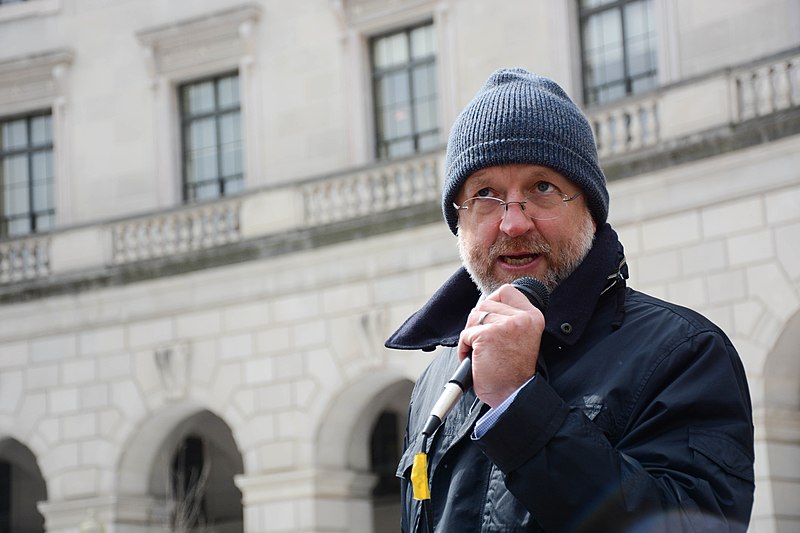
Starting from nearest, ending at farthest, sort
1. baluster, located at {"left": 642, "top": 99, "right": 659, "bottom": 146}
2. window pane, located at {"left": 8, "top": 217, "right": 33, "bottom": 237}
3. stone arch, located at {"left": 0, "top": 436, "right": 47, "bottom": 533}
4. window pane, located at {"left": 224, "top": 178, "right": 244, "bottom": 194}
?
1. baluster, located at {"left": 642, "top": 99, "right": 659, "bottom": 146}
2. window pane, located at {"left": 224, "top": 178, "right": 244, "bottom": 194}
3. window pane, located at {"left": 8, "top": 217, "right": 33, "bottom": 237}
4. stone arch, located at {"left": 0, "top": 436, "right": 47, "bottom": 533}

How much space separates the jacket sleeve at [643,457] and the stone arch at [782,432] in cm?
1419

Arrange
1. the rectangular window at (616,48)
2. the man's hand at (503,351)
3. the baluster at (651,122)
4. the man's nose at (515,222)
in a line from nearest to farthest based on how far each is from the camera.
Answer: the man's hand at (503,351), the man's nose at (515,222), the baluster at (651,122), the rectangular window at (616,48)

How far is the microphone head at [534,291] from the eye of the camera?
10.3ft

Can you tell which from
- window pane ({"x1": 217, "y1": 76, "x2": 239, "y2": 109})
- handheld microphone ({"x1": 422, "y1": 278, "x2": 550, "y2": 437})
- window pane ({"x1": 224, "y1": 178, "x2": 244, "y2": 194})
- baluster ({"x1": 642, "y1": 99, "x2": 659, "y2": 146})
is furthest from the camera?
window pane ({"x1": 217, "y1": 76, "x2": 239, "y2": 109})

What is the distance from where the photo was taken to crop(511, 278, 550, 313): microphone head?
124 inches

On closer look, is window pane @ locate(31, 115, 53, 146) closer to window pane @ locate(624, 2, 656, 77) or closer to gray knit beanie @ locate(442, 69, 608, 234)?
window pane @ locate(624, 2, 656, 77)

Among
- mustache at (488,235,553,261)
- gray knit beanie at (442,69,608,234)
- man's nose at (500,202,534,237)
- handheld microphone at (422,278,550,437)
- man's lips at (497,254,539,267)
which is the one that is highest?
gray knit beanie at (442,69,608,234)

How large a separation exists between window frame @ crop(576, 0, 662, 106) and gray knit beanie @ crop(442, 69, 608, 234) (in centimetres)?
1562

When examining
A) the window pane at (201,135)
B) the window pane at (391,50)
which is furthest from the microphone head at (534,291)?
the window pane at (201,135)

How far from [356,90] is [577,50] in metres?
3.41

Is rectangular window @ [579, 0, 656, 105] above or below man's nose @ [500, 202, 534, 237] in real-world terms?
above

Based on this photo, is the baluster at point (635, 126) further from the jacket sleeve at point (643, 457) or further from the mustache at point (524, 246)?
the jacket sleeve at point (643, 457)

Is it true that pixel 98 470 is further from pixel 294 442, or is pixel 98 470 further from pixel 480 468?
pixel 480 468

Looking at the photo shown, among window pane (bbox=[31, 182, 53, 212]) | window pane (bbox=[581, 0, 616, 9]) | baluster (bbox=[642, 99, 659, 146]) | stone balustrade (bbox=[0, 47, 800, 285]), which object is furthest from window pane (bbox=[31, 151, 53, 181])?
baluster (bbox=[642, 99, 659, 146])
